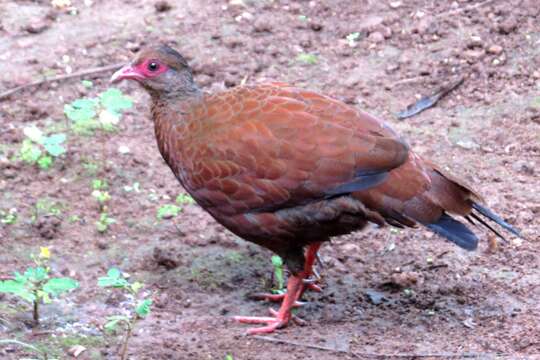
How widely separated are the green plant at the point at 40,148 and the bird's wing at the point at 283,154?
4.06ft

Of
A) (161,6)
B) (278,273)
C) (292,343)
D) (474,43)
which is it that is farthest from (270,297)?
(161,6)

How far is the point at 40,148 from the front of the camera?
6445 mm

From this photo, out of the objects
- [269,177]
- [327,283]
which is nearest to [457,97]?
[327,283]

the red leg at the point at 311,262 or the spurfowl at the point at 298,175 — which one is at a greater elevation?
the spurfowl at the point at 298,175

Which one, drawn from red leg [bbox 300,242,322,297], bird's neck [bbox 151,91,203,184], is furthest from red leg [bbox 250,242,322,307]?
bird's neck [bbox 151,91,203,184]

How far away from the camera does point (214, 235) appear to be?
5.91 m

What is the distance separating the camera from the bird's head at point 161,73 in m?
5.49

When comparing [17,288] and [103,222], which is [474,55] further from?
[17,288]

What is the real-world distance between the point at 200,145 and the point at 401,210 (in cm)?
107

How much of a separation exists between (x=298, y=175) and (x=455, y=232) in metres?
0.87

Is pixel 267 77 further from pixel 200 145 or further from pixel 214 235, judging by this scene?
pixel 200 145

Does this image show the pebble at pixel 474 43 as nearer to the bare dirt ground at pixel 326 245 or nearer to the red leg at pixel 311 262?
the bare dirt ground at pixel 326 245

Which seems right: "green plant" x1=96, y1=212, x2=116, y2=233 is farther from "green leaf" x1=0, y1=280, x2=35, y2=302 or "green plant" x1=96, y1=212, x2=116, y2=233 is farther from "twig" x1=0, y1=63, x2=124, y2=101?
"twig" x1=0, y1=63, x2=124, y2=101

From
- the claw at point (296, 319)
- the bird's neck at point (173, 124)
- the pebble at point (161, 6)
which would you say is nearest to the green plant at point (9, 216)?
the bird's neck at point (173, 124)
